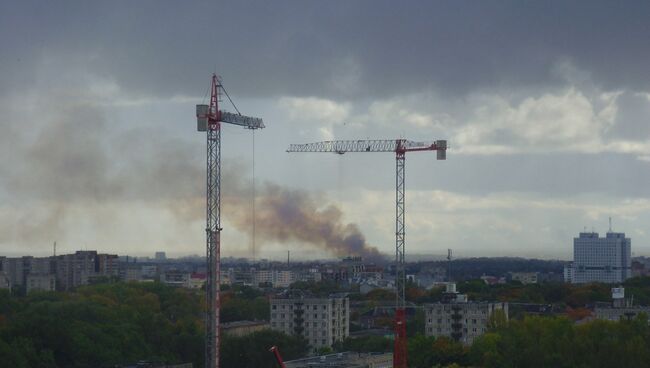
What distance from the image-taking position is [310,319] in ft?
284

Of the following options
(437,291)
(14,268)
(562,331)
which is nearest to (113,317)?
(562,331)

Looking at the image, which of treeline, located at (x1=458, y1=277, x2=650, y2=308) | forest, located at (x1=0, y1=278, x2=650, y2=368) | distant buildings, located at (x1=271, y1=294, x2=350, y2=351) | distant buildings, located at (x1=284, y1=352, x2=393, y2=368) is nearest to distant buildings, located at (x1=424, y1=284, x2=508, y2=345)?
forest, located at (x1=0, y1=278, x2=650, y2=368)

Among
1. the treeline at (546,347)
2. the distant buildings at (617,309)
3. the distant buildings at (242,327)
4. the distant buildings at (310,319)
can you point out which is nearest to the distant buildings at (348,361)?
the treeline at (546,347)

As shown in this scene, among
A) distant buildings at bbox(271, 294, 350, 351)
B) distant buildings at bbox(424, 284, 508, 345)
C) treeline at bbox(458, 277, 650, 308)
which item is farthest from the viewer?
treeline at bbox(458, 277, 650, 308)

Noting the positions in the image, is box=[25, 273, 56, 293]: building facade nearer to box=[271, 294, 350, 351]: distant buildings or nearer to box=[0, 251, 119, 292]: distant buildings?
box=[0, 251, 119, 292]: distant buildings

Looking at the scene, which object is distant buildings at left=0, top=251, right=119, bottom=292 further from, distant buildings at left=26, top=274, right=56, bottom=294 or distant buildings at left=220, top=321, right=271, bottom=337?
distant buildings at left=220, top=321, right=271, bottom=337

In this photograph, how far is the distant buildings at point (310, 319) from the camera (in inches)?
3371

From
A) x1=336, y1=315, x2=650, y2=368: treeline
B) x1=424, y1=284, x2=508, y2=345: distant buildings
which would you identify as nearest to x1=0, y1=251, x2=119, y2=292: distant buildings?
x1=424, y1=284, x2=508, y2=345: distant buildings

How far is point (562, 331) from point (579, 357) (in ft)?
17.1

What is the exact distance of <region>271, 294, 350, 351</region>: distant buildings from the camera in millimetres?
85625

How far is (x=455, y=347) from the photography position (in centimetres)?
6625

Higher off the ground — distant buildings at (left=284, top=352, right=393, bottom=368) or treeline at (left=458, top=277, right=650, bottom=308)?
treeline at (left=458, top=277, right=650, bottom=308)

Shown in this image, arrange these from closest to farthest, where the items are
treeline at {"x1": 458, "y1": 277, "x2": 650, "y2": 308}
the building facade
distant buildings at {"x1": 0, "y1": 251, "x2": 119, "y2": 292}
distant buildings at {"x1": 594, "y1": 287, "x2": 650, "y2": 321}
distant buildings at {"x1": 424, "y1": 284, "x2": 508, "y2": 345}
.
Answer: distant buildings at {"x1": 424, "y1": 284, "x2": 508, "y2": 345} < distant buildings at {"x1": 594, "y1": 287, "x2": 650, "y2": 321} < treeline at {"x1": 458, "y1": 277, "x2": 650, "y2": 308} < the building facade < distant buildings at {"x1": 0, "y1": 251, "x2": 119, "y2": 292}

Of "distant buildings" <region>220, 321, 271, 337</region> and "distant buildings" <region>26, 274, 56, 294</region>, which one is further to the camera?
"distant buildings" <region>26, 274, 56, 294</region>
